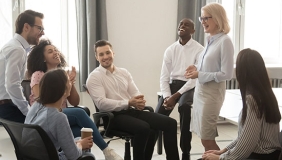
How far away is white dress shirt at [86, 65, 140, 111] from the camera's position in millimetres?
3516

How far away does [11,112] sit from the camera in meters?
3.14

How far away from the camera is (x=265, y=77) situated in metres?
2.29

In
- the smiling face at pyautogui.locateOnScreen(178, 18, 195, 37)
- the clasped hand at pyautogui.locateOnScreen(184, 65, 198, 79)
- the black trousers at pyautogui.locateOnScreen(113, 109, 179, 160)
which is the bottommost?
the black trousers at pyautogui.locateOnScreen(113, 109, 179, 160)

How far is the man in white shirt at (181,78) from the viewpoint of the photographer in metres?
3.94

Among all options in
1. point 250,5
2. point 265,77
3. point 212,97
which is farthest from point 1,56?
point 250,5

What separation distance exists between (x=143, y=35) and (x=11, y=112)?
94.7 inches

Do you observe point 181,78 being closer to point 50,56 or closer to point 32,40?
point 50,56

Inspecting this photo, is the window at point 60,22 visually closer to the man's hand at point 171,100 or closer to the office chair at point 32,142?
the man's hand at point 171,100

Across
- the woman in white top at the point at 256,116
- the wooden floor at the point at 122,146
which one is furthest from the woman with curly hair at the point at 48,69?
the woman in white top at the point at 256,116

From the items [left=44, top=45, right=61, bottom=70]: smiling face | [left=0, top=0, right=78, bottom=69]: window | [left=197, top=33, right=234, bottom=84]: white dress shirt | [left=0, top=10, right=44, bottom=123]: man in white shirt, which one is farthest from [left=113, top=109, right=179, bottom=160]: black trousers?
[left=0, top=0, right=78, bottom=69]: window

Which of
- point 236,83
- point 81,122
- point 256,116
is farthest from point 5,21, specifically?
point 256,116

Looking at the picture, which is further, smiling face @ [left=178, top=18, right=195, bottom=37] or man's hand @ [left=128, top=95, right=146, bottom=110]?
smiling face @ [left=178, top=18, right=195, bottom=37]

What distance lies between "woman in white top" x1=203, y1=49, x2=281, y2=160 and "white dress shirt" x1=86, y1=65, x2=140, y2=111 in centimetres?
138

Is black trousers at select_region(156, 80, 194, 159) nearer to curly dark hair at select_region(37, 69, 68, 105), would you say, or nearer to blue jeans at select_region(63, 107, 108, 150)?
blue jeans at select_region(63, 107, 108, 150)
